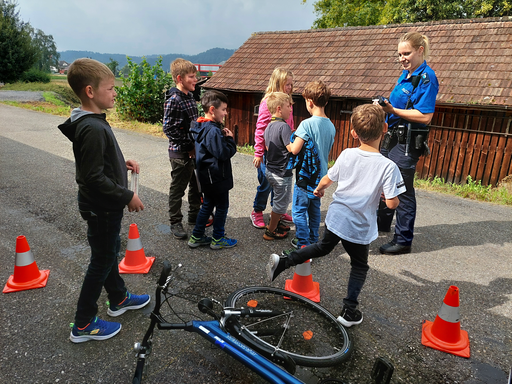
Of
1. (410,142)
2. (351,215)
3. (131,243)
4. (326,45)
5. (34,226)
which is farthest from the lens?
(326,45)

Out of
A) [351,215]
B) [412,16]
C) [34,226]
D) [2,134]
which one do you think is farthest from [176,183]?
[412,16]

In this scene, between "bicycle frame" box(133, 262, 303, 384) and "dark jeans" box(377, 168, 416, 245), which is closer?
"bicycle frame" box(133, 262, 303, 384)

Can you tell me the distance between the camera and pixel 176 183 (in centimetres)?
456

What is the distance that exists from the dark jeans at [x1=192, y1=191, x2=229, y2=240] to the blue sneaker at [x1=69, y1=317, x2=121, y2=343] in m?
1.68

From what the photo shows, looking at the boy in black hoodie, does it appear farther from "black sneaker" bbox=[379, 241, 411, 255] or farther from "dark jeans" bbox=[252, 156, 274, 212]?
"black sneaker" bbox=[379, 241, 411, 255]

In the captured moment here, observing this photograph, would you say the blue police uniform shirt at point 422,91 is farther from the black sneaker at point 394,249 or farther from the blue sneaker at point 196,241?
the blue sneaker at point 196,241

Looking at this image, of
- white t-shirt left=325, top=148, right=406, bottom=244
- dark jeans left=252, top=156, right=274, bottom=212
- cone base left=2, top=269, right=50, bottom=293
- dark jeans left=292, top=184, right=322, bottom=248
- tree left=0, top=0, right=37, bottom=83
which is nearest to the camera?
white t-shirt left=325, top=148, right=406, bottom=244

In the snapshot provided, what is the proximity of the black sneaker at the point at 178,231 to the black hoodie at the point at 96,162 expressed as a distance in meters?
2.02

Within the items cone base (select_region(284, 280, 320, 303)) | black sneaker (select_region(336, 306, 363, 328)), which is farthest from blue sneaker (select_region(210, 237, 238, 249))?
black sneaker (select_region(336, 306, 363, 328))

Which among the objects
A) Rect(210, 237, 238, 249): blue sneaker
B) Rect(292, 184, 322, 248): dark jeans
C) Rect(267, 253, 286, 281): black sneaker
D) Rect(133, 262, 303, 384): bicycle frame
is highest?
Rect(292, 184, 322, 248): dark jeans

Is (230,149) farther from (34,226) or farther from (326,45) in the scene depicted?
(326,45)

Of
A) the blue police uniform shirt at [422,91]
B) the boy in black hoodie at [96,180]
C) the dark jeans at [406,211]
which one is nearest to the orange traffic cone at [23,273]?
the boy in black hoodie at [96,180]

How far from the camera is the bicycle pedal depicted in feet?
7.36

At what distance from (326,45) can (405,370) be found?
12603 mm
